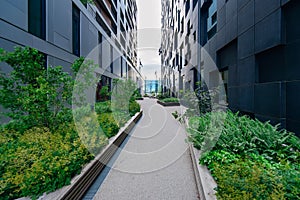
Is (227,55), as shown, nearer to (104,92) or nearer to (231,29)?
(231,29)

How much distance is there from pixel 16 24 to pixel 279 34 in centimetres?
989

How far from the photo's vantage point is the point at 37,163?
2.55 meters

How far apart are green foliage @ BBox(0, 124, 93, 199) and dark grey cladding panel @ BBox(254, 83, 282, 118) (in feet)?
18.8

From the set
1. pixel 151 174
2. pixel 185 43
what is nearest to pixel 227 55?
Result: pixel 151 174

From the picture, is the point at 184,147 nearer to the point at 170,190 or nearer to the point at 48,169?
the point at 170,190

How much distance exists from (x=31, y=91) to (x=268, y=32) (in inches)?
287

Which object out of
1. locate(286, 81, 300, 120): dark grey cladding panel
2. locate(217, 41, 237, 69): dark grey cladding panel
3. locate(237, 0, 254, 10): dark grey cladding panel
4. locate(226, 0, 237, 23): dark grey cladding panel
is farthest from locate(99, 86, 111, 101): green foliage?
locate(226, 0, 237, 23): dark grey cladding panel

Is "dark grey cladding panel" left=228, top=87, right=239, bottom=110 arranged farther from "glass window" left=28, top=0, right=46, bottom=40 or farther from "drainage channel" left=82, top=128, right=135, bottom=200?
"glass window" left=28, top=0, right=46, bottom=40

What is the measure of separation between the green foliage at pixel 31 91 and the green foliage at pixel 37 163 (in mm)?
507

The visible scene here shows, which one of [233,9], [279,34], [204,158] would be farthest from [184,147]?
[233,9]

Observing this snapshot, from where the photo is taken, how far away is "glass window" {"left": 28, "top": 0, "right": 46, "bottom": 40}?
7.73 m

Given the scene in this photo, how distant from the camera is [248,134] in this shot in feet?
12.0

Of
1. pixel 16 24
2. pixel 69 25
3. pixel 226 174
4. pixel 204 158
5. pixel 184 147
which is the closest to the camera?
pixel 226 174

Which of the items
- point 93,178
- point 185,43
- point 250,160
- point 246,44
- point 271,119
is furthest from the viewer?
point 185,43
